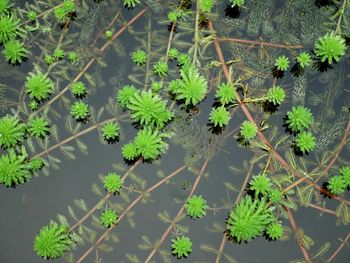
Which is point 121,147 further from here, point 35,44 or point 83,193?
point 35,44

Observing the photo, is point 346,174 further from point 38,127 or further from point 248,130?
point 38,127

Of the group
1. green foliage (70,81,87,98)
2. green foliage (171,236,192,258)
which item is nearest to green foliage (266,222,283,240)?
green foliage (171,236,192,258)

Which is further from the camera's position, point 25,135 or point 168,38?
point 168,38

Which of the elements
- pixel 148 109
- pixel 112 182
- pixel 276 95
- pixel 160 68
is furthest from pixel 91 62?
pixel 276 95

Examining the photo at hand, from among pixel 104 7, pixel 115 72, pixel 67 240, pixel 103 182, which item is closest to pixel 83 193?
pixel 103 182

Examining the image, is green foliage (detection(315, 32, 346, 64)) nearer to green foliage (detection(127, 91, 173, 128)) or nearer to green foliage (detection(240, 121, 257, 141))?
green foliage (detection(240, 121, 257, 141))
